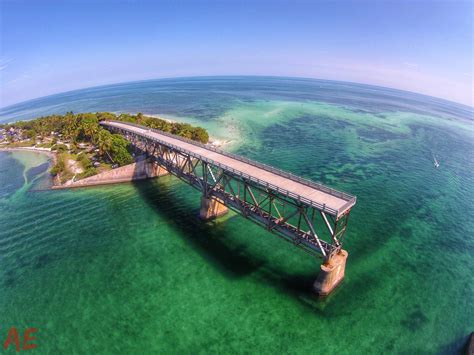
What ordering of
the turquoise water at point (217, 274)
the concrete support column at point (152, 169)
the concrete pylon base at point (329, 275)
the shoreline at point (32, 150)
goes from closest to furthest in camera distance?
the turquoise water at point (217, 274), the concrete pylon base at point (329, 275), the concrete support column at point (152, 169), the shoreline at point (32, 150)

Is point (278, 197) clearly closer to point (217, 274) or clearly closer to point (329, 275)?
point (329, 275)

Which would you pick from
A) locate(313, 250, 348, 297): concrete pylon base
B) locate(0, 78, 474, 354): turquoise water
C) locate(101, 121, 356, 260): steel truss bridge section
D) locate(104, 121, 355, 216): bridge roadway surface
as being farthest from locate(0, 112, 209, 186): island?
locate(313, 250, 348, 297): concrete pylon base

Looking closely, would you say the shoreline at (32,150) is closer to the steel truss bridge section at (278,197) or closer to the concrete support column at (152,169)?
the concrete support column at (152,169)

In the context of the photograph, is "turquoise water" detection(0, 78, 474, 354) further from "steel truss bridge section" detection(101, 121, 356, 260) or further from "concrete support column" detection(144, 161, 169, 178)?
"steel truss bridge section" detection(101, 121, 356, 260)

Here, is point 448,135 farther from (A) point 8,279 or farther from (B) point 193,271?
(A) point 8,279

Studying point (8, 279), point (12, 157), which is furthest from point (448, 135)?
point (12, 157)

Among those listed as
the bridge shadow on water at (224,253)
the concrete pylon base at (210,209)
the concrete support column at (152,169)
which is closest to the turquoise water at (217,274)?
the bridge shadow on water at (224,253)

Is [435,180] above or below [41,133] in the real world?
below
